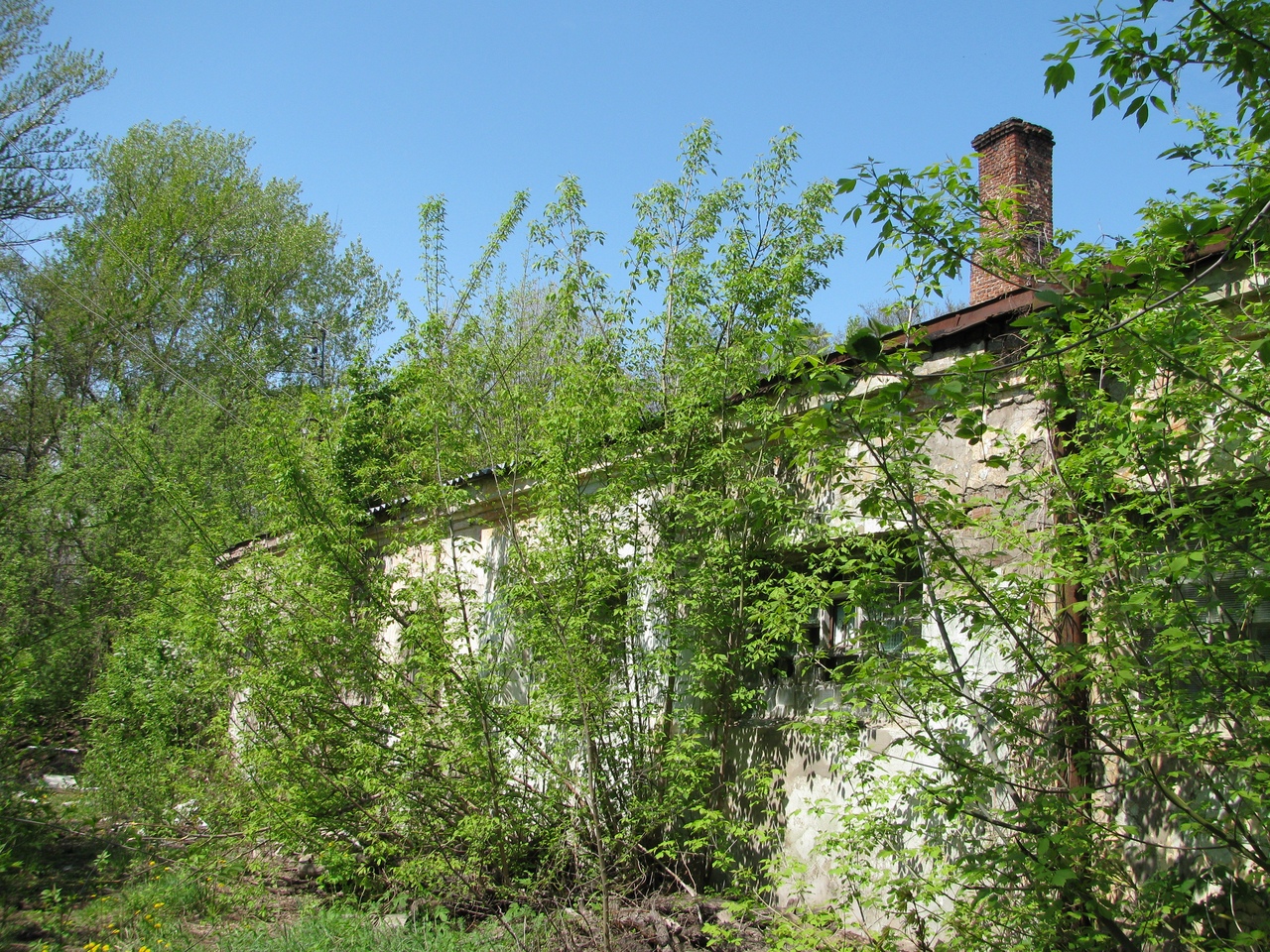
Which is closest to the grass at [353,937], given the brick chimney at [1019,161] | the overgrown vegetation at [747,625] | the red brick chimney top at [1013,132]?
the overgrown vegetation at [747,625]

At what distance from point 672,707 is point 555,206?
152 inches

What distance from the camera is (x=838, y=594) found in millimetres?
5875

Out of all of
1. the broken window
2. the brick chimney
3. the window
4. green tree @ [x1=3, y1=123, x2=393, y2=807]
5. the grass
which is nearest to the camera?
the broken window

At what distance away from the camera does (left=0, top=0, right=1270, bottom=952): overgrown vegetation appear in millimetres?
3438

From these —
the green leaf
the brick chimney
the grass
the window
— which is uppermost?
the brick chimney

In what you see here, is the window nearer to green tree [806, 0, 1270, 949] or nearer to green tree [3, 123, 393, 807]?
green tree [806, 0, 1270, 949]

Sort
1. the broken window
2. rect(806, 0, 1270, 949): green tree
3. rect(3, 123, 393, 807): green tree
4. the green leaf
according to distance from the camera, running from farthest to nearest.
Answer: rect(3, 123, 393, 807): green tree
the broken window
rect(806, 0, 1270, 949): green tree
the green leaf

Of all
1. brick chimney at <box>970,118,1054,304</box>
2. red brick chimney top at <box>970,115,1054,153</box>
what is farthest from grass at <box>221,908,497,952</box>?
red brick chimney top at <box>970,115,1054,153</box>

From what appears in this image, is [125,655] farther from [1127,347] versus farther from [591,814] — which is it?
[1127,347]

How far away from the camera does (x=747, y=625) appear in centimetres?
594

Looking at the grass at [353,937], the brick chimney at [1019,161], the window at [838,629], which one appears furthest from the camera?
the brick chimney at [1019,161]

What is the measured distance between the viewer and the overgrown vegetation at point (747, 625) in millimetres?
3438

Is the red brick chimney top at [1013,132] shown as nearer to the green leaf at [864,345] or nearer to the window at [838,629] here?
the window at [838,629]

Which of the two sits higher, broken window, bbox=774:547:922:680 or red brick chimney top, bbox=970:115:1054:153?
red brick chimney top, bbox=970:115:1054:153
